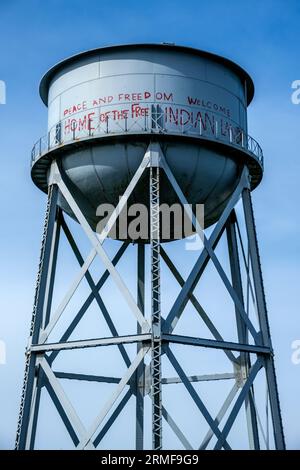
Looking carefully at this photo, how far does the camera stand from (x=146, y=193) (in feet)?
70.5

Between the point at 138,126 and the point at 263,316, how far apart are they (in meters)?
5.41

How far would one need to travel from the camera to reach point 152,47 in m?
21.5

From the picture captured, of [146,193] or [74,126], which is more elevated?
[74,126]

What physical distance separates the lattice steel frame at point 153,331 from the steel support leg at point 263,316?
0.08 feet

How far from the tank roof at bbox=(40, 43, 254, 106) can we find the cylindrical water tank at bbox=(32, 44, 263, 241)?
1.2 inches

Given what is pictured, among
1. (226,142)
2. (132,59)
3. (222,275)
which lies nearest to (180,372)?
(222,275)

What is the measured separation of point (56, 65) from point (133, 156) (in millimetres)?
3494

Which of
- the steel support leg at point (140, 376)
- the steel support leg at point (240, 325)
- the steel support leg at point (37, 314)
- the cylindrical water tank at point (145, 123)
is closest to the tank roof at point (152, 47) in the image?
the cylindrical water tank at point (145, 123)

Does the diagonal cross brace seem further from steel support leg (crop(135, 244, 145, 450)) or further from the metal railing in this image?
steel support leg (crop(135, 244, 145, 450))

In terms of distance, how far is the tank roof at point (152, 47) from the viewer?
21.5m

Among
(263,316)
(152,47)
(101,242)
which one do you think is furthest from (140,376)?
(152,47)

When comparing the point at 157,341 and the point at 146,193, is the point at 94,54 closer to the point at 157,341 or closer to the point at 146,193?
the point at 146,193

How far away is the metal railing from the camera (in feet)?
68.5
